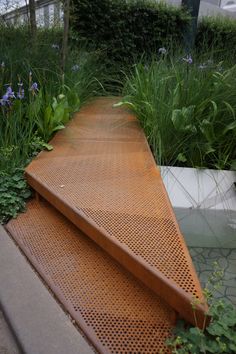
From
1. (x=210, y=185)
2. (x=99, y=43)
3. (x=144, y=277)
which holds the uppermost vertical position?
(x=99, y=43)

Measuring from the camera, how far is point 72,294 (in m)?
1.46

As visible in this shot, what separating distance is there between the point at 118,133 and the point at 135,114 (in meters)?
0.43

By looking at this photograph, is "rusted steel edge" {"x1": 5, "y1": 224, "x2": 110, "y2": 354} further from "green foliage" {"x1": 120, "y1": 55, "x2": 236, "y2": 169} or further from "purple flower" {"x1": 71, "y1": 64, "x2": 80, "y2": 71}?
"purple flower" {"x1": 71, "y1": 64, "x2": 80, "y2": 71}

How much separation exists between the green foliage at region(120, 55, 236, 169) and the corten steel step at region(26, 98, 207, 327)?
0.65 feet

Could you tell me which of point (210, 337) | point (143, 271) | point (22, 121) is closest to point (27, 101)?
point (22, 121)

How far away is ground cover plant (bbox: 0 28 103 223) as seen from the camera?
2197 millimetres

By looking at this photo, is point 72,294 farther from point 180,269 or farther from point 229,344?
point 229,344

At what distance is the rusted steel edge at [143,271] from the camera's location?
1.19 metres

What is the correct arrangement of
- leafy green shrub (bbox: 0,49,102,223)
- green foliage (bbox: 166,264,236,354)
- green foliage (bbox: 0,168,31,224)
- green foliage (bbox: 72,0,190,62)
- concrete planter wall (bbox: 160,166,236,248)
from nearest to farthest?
green foliage (bbox: 166,264,236,354) → green foliage (bbox: 0,168,31,224) → leafy green shrub (bbox: 0,49,102,223) → concrete planter wall (bbox: 160,166,236,248) → green foliage (bbox: 72,0,190,62)

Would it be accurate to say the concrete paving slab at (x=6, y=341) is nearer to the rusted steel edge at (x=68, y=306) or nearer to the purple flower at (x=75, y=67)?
the rusted steel edge at (x=68, y=306)

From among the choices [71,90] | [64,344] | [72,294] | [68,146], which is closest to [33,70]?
[71,90]

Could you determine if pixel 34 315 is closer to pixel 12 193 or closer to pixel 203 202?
pixel 12 193

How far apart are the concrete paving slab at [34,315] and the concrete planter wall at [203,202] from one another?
1172mm

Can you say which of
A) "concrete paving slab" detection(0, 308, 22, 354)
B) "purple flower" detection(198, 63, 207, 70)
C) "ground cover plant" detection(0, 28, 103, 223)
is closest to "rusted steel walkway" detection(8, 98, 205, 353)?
"ground cover plant" detection(0, 28, 103, 223)
